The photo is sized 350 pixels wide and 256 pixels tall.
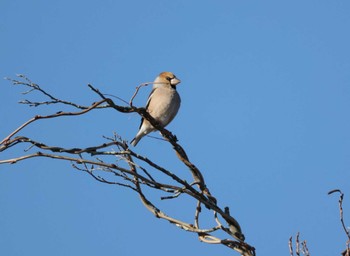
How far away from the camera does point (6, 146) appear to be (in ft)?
7.00

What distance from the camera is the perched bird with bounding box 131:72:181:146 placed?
608 cm

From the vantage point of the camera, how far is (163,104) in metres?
6.08

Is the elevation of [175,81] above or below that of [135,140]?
above

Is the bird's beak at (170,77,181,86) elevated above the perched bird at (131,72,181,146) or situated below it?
above

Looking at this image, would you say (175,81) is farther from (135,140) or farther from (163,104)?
(135,140)

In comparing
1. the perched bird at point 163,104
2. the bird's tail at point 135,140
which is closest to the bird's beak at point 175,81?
the perched bird at point 163,104

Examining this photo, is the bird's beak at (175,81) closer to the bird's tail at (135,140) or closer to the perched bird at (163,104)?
the perched bird at (163,104)

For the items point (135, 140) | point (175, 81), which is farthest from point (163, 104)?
point (135, 140)

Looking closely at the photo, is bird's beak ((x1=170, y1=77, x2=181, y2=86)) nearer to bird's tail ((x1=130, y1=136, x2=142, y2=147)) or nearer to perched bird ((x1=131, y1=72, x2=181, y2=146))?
perched bird ((x1=131, y1=72, x2=181, y2=146))

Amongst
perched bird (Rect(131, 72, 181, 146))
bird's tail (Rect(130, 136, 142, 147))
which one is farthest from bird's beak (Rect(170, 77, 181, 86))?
bird's tail (Rect(130, 136, 142, 147))

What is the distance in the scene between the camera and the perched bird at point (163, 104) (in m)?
6.08

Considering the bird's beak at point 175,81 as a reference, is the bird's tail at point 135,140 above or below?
below

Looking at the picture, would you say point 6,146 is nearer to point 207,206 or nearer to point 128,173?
point 128,173

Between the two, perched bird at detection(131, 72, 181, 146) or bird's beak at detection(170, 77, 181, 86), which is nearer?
perched bird at detection(131, 72, 181, 146)
